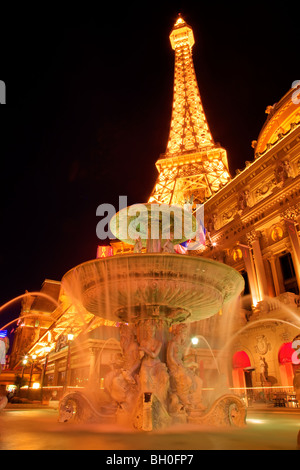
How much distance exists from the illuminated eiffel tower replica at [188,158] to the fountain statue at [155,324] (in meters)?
25.6

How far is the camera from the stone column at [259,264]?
66.1ft

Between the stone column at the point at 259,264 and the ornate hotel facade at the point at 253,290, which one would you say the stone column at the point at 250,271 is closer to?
the ornate hotel facade at the point at 253,290

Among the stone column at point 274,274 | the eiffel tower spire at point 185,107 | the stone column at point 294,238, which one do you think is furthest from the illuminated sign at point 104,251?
the stone column at point 294,238

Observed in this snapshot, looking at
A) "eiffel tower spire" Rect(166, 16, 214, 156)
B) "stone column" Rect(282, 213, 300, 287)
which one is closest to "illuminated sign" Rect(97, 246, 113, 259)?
"eiffel tower spire" Rect(166, 16, 214, 156)

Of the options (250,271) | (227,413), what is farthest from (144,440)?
(250,271)

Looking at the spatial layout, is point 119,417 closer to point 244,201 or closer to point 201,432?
point 201,432

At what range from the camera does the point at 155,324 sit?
7340 millimetres

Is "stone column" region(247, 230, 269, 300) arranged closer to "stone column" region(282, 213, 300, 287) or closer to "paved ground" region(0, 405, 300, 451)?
"stone column" region(282, 213, 300, 287)

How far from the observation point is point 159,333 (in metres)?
7.33

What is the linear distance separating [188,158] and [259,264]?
23926mm

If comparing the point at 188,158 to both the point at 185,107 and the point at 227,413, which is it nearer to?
the point at 185,107

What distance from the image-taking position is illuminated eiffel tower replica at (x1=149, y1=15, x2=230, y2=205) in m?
38.7

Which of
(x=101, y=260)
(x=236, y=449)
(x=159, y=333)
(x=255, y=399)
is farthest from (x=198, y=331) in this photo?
(x=236, y=449)
